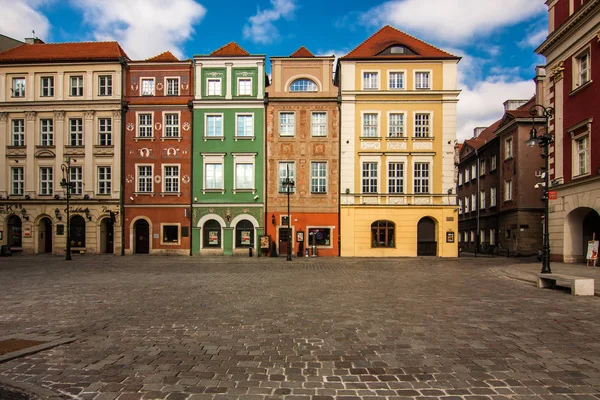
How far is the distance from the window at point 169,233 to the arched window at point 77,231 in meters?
6.56

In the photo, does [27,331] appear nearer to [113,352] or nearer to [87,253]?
[113,352]

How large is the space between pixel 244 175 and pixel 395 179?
11555mm

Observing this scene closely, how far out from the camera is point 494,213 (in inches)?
1583

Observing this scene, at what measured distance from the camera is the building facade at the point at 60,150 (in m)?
32.3

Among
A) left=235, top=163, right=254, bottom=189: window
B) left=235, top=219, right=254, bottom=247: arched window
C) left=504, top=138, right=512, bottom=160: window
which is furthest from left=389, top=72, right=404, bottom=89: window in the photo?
left=235, top=219, right=254, bottom=247: arched window

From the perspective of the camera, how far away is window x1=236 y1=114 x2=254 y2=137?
32247mm

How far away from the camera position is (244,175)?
32125 millimetres

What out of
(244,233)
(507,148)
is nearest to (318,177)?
(244,233)

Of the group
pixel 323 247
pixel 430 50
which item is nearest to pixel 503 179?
pixel 430 50

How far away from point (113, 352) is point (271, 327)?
2790 millimetres

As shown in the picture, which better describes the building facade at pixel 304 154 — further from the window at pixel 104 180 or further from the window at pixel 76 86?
the window at pixel 76 86

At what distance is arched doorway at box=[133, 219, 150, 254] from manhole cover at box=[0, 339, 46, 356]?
2665cm

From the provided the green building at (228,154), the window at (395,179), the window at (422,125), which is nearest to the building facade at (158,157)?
the green building at (228,154)

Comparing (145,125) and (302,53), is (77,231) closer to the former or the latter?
(145,125)
